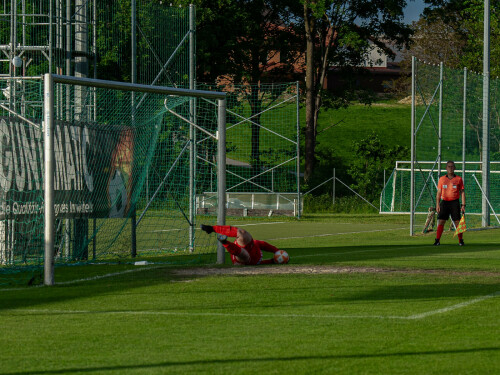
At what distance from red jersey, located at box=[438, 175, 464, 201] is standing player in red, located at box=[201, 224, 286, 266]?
23.2 ft

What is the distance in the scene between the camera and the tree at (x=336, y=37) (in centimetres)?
4559

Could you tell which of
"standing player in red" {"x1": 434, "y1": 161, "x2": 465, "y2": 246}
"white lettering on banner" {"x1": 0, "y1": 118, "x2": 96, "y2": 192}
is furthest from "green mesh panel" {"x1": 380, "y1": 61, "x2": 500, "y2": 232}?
"white lettering on banner" {"x1": 0, "y1": 118, "x2": 96, "y2": 192}

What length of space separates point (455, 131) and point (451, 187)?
7356mm

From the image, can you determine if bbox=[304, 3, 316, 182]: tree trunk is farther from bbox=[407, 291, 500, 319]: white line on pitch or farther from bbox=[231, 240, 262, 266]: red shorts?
bbox=[407, 291, 500, 319]: white line on pitch

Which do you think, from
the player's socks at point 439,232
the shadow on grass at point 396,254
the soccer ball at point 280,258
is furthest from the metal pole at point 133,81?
the player's socks at point 439,232

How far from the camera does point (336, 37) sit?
47375 millimetres

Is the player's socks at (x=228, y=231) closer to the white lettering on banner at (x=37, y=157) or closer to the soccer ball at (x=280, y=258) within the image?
the soccer ball at (x=280, y=258)

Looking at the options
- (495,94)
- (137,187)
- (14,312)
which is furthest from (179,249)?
(495,94)

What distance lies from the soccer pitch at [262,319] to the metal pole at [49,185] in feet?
1.13

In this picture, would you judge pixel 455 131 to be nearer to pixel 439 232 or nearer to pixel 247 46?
pixel 439 232

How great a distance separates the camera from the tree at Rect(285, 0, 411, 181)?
45.6 meters

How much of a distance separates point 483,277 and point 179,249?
745 centimetres

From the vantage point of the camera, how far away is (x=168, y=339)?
7496mm

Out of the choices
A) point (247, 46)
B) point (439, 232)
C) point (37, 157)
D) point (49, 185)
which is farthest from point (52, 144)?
point (247, 46)
